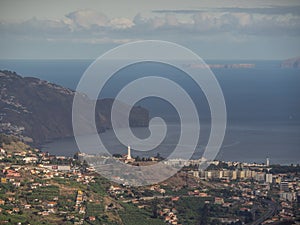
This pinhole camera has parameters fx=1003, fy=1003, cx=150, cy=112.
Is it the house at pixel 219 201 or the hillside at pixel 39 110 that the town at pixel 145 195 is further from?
the hillside at pixel 39 110

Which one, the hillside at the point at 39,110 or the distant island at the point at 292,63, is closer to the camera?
the hillside at the point at 39,110

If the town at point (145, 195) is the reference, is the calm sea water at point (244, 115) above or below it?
above

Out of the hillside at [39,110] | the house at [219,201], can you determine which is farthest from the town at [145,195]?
the hillside at [39,110]

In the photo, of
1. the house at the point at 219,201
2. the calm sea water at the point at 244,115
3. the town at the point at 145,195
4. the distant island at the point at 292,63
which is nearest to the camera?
the town at the point at 145,195

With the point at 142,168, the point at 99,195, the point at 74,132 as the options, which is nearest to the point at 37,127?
the point at 74,132

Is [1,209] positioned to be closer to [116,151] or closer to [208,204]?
[208,204]

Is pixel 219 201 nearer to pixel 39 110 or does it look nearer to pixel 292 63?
pixel 39 110
